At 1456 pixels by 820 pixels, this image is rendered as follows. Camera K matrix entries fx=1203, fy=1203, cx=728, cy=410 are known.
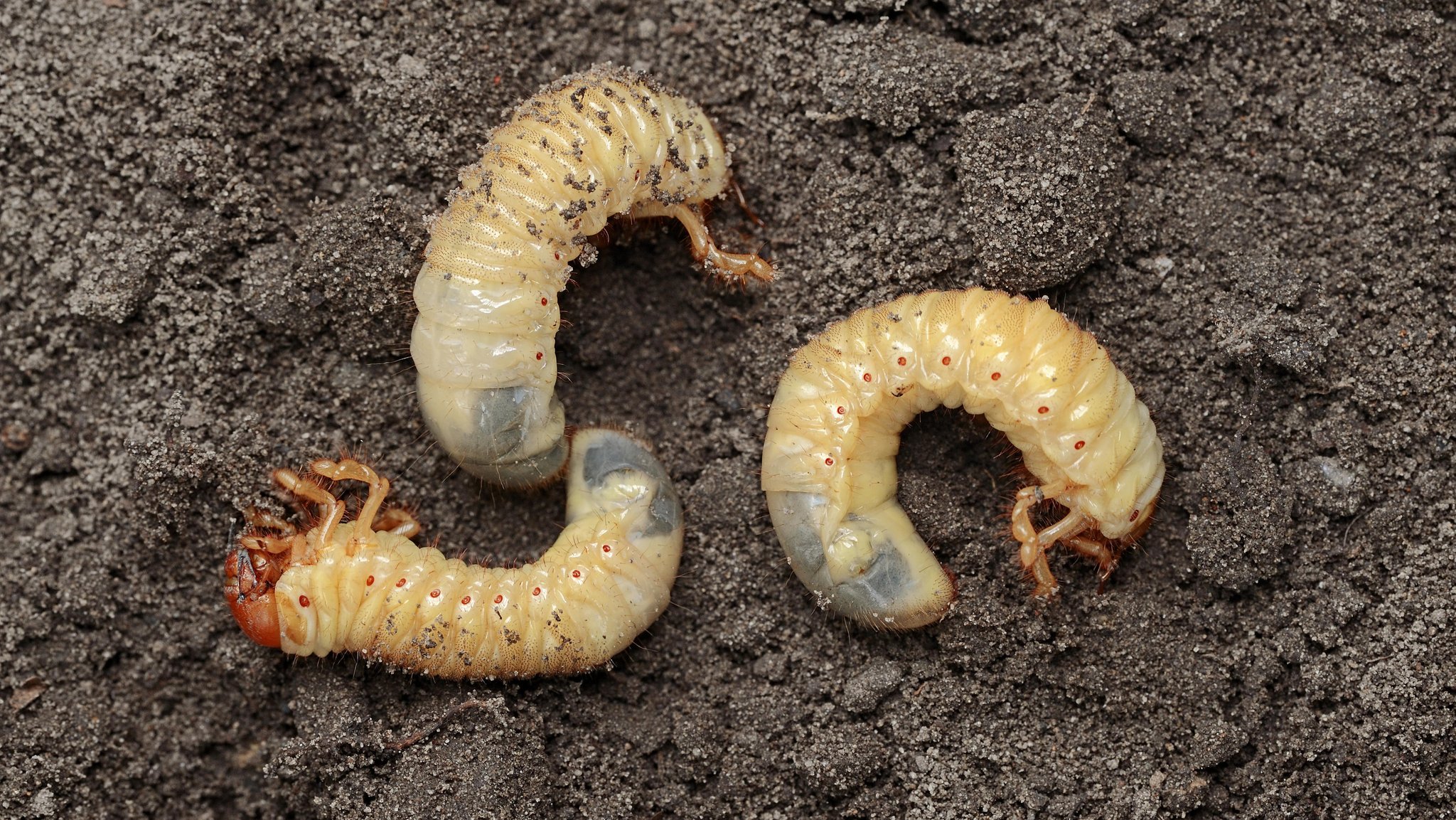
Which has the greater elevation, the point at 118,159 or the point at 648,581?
the point at 118,159

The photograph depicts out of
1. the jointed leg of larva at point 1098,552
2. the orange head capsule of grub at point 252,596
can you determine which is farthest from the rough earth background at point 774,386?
the orange head capsule of grub at point 252,596

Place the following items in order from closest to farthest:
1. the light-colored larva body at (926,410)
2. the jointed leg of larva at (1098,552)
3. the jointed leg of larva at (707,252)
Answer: the light-colored larva body at (926,410) → the jointed leg of larva at (1098,552) → the jointed leg of larva at (707,252)

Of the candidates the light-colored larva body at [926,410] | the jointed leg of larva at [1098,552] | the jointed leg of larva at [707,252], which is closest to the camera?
the light-colored larva body at [926,410]

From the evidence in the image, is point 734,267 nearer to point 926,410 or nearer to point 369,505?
point 926,410

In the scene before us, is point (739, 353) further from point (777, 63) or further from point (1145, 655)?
point (1145, 655)

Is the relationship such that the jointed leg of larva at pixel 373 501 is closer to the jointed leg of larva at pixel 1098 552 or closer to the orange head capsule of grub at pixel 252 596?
the orange head capsule of grub at pixel 252 596

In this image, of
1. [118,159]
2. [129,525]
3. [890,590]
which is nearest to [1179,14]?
[890,590]
